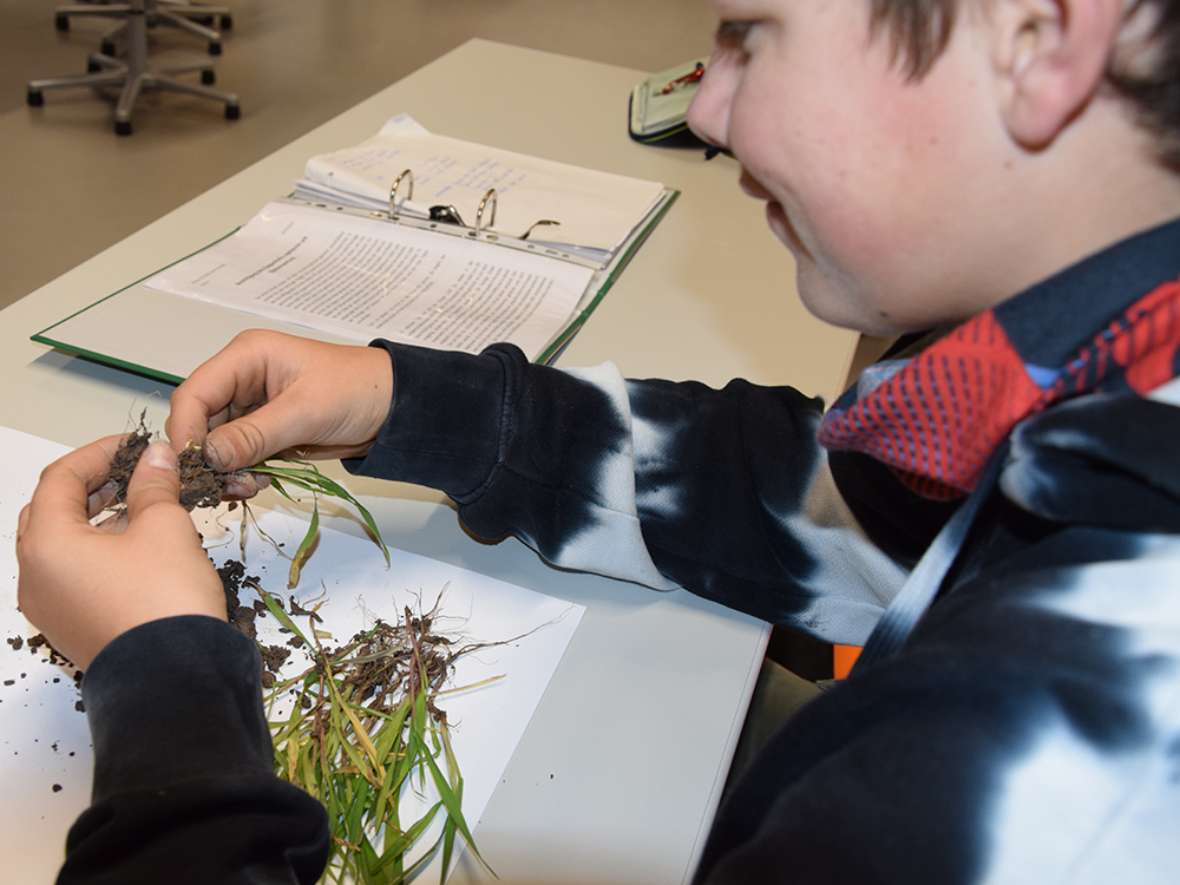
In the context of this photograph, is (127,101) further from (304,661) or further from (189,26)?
(304,661)

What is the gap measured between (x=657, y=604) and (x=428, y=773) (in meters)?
0.24

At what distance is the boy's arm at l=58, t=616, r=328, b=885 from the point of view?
0.57 meters

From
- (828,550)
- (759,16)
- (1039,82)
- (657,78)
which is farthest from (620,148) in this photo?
(1039,82)

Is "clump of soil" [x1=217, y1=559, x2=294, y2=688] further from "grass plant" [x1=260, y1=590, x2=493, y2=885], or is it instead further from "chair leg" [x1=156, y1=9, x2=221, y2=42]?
"chair leg" [x1=156, y1=9, x2=221, y2=42]

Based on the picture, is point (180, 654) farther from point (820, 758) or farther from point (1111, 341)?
point (1111, 341)

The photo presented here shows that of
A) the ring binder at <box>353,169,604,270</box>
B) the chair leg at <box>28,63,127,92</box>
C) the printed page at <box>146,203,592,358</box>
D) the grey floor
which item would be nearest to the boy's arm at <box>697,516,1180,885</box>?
the printed page at <box>146,203,592,358</box>

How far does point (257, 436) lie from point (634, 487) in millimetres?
298

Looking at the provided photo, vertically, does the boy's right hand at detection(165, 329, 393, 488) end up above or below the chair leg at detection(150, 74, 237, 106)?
above

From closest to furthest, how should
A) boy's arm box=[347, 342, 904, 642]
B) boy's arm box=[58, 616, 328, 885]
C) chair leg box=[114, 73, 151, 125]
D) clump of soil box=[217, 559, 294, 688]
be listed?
boy's arm box=[58, 616, 328, 885] < clump of soil box=[217, 559, 294, 688] < boy's arm box=[347, 342, 904, 642] < chair leg box=[114, 73, 151, 125]

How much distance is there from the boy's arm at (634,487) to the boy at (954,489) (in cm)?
7

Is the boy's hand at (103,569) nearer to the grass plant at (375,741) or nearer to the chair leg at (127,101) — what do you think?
the grass plant at (375,741)

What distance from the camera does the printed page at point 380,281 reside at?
3.80ft

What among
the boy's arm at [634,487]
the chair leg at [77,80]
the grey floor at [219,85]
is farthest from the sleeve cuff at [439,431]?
Answer: the chair leg at [77,80]

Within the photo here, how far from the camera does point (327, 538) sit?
2.97 feet
